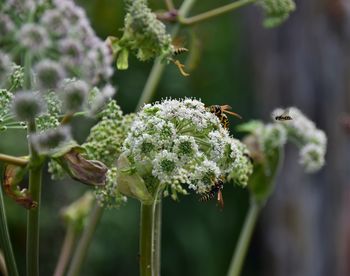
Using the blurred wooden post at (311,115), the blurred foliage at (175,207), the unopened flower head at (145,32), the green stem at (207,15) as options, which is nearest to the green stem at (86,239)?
the unopened flower head at (145,32)

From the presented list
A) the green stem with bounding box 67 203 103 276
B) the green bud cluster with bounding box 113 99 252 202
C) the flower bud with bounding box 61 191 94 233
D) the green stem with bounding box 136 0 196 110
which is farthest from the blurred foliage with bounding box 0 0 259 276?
the green bud cluster with bounding box 113 99 252 202

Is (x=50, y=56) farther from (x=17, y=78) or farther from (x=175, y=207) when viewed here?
(x=175, y=207)

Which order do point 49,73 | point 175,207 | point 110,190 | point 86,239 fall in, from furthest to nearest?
point 175,207
point 86,239
point 110,190
point 49,73

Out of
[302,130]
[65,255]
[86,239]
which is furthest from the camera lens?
[302,130]

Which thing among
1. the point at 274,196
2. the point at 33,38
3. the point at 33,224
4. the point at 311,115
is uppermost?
the point at 311,115

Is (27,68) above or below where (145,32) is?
below

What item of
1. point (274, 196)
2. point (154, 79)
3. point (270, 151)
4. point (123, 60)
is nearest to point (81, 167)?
point (123, 60)

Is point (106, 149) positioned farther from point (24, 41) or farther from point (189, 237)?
point (189, 237)
